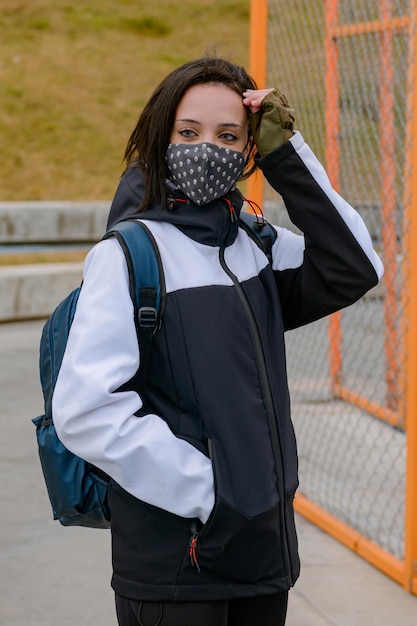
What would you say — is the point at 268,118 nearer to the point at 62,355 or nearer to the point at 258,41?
the point at 62,355

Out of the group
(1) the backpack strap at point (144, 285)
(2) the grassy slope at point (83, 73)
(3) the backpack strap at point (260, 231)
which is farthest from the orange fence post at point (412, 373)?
(2) the grassy slope at point (83, 73)

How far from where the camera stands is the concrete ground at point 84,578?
133 inches

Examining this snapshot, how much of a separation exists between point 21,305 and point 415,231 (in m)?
5.24

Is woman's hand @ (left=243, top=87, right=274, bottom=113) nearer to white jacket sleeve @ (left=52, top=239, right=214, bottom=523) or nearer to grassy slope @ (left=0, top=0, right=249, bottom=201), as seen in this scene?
white jacket sleeve @ (left=52, top=239, right=214, bottom=523)

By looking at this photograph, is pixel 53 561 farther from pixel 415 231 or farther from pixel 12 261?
pixel 12 261

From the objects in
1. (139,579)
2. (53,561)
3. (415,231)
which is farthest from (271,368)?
(53,561)

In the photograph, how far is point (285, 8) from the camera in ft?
14.4

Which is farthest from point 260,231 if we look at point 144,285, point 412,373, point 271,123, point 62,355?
point 412,373

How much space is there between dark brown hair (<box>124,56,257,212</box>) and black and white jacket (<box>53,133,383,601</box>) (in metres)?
0.04

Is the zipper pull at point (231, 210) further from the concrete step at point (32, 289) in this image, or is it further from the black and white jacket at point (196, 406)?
the concrete step at point (32, 289)

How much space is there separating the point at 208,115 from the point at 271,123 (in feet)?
0.39

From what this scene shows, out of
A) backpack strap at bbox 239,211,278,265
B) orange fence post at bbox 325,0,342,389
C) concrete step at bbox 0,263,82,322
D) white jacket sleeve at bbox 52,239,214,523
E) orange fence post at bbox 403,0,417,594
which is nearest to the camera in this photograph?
white jacket sleeve at bbox 52,239,214,523

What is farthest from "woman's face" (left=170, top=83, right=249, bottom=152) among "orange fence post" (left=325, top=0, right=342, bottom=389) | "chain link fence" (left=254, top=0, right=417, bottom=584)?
"orange fence post" (left=325, top=0, right=342, bottom=389)

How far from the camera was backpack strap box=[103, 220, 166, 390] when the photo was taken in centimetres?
175
